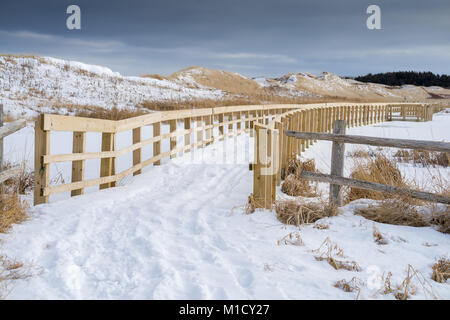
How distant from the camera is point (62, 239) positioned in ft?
14.6

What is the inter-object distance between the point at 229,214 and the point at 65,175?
463cm

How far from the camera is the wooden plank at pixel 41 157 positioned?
5.59m

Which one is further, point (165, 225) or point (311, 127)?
point (311, 127)

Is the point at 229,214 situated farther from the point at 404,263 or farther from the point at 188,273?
the point at 404,263

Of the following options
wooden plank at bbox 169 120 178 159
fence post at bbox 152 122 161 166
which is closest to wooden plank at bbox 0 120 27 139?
fence post at bbox 152 122 161 166

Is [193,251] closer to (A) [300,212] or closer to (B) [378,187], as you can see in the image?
(A) [300,212]

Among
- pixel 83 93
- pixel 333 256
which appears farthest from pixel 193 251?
pixel 83 93

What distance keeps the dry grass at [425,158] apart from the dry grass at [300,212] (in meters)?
5.67

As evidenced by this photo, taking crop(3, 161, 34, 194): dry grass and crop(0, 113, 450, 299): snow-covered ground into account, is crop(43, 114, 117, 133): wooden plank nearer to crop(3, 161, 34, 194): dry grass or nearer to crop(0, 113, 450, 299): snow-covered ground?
crop(0, 113, 450, 299): snow-covered ground

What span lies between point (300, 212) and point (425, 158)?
21.7 feet

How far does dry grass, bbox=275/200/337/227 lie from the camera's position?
5.18m

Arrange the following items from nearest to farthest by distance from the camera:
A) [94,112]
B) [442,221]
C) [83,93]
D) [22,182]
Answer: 1. [442,221]
2. [22,182]
3. [94,112]
4. [83,93]

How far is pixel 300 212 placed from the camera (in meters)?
5.13
